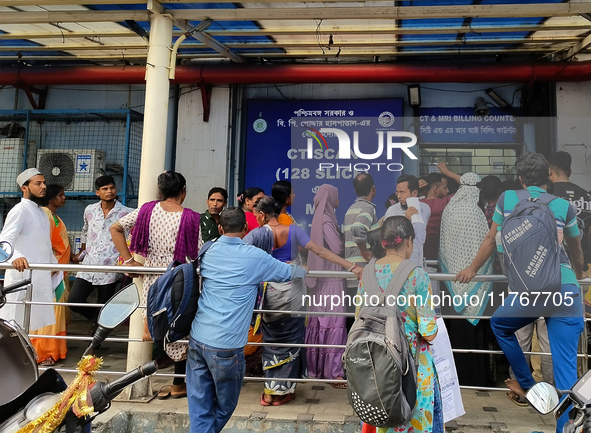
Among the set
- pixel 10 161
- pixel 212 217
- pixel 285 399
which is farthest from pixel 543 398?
pixel 10 161

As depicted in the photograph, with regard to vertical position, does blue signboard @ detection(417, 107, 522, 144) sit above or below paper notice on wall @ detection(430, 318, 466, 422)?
above

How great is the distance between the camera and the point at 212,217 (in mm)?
4902

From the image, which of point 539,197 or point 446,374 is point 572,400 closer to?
point 446,374

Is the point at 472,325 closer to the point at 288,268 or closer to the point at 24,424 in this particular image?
the point at 288,268

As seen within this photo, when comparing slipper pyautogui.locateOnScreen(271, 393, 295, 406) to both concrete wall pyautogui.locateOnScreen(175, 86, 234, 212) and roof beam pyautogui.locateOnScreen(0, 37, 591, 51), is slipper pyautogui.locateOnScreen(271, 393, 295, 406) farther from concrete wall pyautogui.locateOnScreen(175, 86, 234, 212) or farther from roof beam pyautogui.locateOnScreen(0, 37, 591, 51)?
roof beam pyautogui.locateOnScreen(0, 37, 591, 51)

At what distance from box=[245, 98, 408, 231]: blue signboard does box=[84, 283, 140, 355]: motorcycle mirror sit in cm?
370

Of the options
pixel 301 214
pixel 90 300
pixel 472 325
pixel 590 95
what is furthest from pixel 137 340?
pixel 590 95

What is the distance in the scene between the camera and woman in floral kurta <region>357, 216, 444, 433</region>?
2.84 m

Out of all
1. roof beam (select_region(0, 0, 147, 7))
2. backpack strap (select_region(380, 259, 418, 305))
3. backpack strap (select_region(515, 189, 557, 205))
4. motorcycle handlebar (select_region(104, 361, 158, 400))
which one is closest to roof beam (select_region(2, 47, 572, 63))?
roof beam (select_region(0, 0, 147, 7))

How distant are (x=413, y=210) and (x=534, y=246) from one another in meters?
1.20

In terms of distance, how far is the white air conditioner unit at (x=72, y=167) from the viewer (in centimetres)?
721

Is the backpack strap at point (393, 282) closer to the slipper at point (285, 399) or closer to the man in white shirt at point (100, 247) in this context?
the slipper at point (285, 399)

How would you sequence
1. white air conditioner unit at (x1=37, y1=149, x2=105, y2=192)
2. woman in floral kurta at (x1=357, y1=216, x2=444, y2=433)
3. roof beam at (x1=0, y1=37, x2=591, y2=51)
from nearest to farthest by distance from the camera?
woman in floral kurta at (x1=357, y1=216, x2=444, y2=433)
roof beam at (x1=0, y1=37, x2=591, y2=51)
white air conditioner unit at (x1=37, y1=149, x2=105, y2=192)

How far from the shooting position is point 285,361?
14.1 feet
